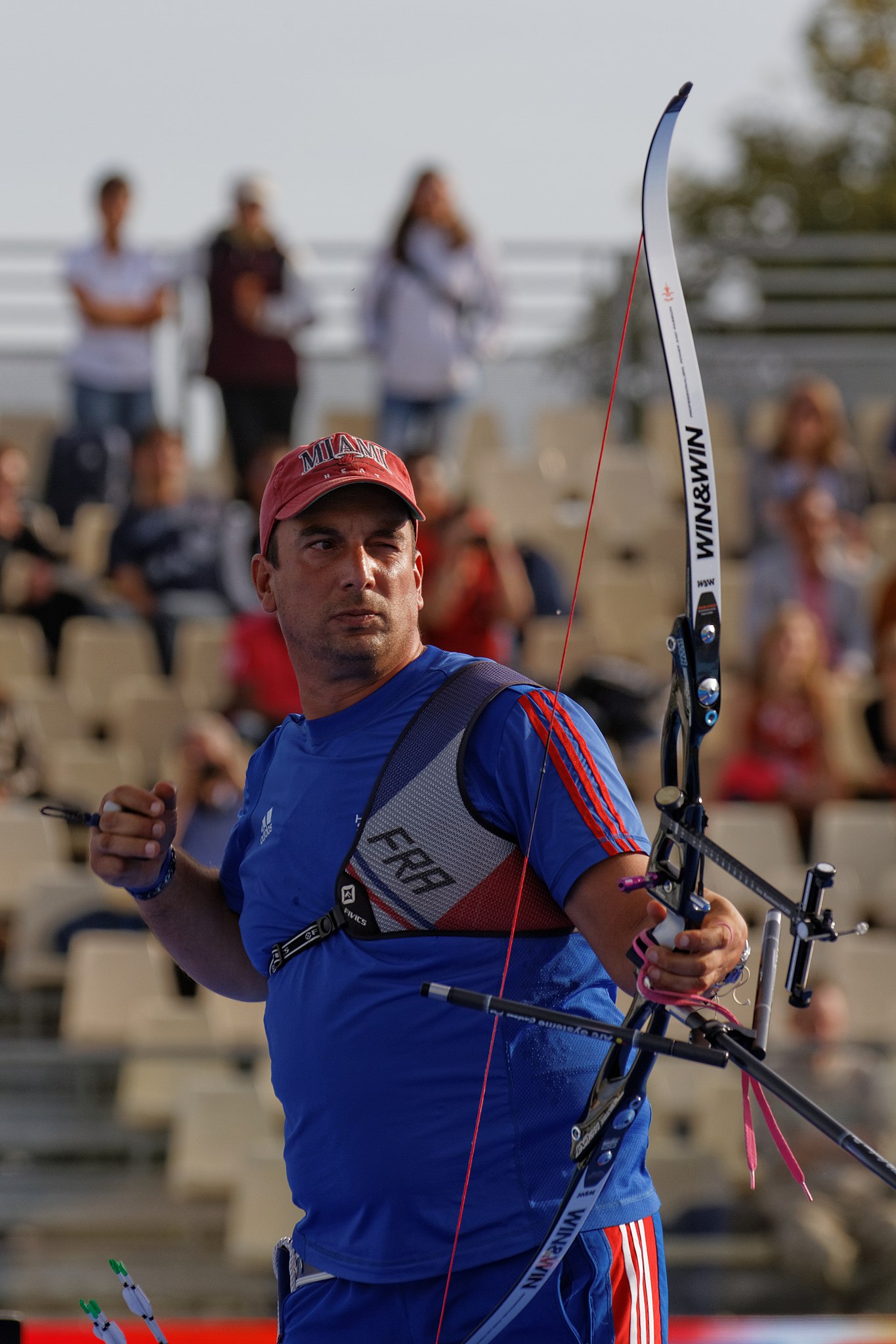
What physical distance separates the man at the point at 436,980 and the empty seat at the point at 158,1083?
8.61ft

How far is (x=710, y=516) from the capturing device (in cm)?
177

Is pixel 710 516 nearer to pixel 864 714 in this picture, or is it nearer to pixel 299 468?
pixel 299 468

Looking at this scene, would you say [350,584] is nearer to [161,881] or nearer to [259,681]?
[161,881]

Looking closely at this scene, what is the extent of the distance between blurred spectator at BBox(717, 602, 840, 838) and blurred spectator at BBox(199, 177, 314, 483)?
2541mm

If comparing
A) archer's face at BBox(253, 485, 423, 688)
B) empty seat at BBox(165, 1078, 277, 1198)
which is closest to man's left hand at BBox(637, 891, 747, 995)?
archer's face at BBox(253, 485, 423, 688)

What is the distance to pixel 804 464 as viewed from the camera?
782 centimetres

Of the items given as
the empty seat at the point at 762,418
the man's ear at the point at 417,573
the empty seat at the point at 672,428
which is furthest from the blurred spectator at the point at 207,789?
the empty seat at the point at 672,428

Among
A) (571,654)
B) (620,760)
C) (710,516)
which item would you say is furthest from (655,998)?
(571,654)

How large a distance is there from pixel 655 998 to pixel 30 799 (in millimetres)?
5118

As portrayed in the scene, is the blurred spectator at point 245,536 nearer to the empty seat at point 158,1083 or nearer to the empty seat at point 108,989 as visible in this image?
the empty seat at point 108,989

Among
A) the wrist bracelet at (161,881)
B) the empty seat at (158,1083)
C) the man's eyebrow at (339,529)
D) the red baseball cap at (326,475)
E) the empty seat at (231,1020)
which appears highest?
the red baseball cap at (326,475)

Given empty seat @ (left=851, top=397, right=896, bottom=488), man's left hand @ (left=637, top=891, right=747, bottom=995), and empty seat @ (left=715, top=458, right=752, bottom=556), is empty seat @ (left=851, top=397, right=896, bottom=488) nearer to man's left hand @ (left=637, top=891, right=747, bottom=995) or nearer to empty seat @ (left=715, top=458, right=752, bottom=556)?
empty seat @ (left=715, top=458, right=752, bottom=556)

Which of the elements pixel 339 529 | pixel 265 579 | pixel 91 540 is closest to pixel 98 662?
pixel 91 540

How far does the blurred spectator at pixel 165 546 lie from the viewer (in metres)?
7.41
